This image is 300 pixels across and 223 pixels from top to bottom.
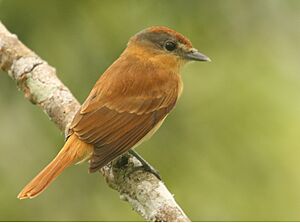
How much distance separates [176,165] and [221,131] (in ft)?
1.05

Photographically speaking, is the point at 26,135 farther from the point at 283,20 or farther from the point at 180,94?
the point at 283,20

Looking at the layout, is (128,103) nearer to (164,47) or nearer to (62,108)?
(62,108)

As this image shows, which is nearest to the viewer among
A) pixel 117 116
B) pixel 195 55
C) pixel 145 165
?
pixel 145 165

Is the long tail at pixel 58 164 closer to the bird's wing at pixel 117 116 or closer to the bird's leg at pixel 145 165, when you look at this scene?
the bird's wing at pixel 117 116

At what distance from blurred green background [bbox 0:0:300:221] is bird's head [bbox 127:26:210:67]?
0.70 ft

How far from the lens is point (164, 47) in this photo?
549 cm

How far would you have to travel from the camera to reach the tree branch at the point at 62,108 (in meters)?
4.42

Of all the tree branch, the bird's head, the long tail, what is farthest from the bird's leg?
the bird's head

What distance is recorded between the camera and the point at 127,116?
5020mm

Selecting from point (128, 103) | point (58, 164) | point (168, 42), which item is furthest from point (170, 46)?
point (58, 164)

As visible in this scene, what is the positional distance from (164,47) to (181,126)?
0.46 meters

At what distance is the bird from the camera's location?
15.4 feet

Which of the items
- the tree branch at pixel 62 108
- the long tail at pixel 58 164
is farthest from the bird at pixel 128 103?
the tree branch at pixel 62 108

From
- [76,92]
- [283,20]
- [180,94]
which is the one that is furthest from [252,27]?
[76,92]
